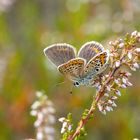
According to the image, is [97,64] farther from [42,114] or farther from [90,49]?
[42,114]

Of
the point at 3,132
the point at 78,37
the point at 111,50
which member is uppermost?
the point at 78,37

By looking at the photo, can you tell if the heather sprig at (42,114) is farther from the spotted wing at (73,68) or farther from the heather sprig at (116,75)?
the heather sprig at (116,75)

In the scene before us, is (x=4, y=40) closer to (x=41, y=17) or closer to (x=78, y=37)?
(x=78, y=37)

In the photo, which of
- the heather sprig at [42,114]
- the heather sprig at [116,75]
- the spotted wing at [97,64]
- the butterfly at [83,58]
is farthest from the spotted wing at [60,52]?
the heather sprig at [42,114]

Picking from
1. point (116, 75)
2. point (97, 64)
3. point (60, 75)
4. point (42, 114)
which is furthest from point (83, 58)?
point (60, 75)

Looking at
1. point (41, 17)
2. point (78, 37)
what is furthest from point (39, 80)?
point (41, 17)

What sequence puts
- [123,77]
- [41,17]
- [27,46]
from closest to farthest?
[123,77] → [27,46] → [41,17]

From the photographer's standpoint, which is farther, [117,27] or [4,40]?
[4,40]
